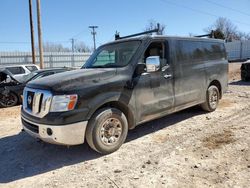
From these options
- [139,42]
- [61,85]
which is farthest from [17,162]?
[139,42]

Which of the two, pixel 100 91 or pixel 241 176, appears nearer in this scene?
pixel 241 176

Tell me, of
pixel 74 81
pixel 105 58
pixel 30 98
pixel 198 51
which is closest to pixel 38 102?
pixel 30 98

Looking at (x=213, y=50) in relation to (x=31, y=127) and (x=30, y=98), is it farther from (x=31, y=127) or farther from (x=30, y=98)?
(x=31, y=127)

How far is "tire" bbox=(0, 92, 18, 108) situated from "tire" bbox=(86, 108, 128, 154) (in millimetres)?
6632

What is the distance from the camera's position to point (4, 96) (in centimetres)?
969

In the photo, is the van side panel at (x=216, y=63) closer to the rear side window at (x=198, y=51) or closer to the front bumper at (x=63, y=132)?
the rear side window at (x=198, y=51)

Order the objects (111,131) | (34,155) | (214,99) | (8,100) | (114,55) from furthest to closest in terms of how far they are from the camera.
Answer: (8,100) → (214,99) → (114,55) → (34,155) → (111,131)

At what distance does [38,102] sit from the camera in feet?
13.8

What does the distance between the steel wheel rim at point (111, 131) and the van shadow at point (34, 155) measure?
324 millimetres

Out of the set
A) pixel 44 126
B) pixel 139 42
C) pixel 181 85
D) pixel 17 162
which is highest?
pixel 139 42

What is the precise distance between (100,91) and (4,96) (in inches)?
266

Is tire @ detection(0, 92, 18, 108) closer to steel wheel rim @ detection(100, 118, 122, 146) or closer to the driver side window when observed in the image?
the driver side window

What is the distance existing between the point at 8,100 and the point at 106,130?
668 centimetres

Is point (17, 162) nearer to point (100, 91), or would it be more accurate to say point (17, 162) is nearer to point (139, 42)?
point (100, 91)
